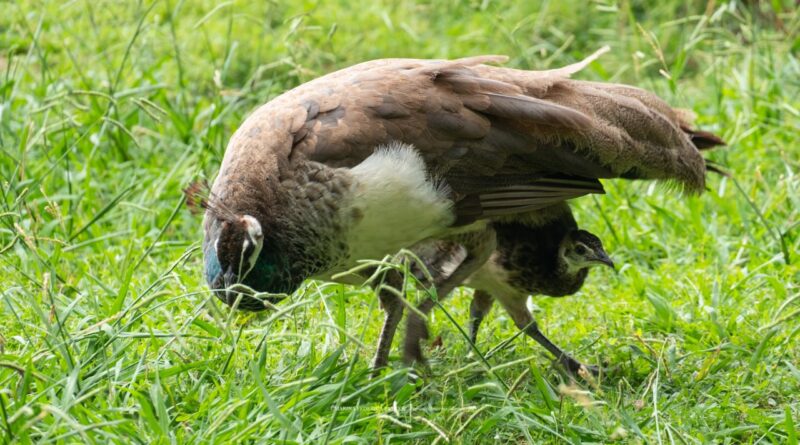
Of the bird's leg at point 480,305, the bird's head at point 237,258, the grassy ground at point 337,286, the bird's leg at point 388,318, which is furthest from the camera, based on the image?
the bird's leg at point 480,305

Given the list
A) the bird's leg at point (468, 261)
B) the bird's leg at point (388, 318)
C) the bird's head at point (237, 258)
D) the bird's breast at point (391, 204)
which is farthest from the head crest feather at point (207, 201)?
the bird's leg at point (468, 261)

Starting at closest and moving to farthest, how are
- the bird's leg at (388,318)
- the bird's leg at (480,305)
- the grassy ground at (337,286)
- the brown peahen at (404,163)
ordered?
the grassy ground at (337,286), the brown peahen at (404,163), the bird's leg at (388,318), the bird's leg at (480,305)

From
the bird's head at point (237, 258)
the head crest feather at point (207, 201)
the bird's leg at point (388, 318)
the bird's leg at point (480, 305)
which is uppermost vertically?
the head crest feather at point (207, 201)

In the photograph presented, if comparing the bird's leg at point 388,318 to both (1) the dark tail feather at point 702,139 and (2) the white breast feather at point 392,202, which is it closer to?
(2) the white breast feather at point 392,202

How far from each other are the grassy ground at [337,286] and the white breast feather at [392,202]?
37 cm

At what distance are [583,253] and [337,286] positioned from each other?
3.15 feet

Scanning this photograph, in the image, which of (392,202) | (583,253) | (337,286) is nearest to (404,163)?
(392,202)

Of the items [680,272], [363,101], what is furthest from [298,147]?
[680,272]

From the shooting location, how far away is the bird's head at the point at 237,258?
3.79 metres

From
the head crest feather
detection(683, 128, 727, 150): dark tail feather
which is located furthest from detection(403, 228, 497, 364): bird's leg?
detection(683, 128, 727, 150): dark tail feather

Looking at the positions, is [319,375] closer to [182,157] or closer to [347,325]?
[347,325]

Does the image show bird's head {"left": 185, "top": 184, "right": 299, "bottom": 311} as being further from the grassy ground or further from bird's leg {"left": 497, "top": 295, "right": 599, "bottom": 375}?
bird's leg {"left": 497, "top": 295, "right": 599, "bottom": 375}

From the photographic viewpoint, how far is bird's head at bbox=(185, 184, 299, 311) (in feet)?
12.4

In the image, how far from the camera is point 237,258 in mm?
3816
